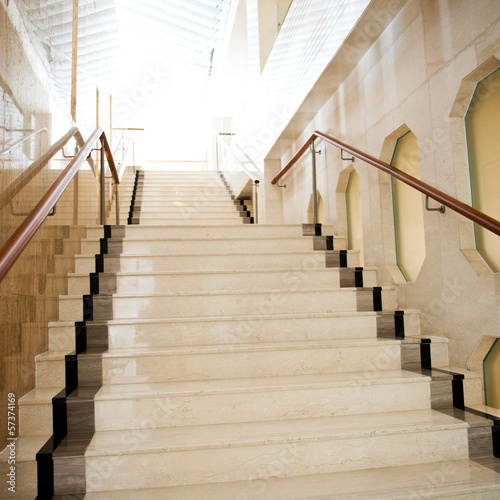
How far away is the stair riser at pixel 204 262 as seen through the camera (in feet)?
11.0

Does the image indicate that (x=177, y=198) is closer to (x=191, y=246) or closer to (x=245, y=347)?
(x=191, y=246)

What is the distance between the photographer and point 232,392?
2.19 metres

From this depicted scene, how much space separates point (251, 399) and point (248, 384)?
88mm

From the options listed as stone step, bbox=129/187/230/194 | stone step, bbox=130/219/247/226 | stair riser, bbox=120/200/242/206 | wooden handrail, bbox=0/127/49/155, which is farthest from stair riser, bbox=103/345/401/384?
stone step, bbox=129/187/230/194

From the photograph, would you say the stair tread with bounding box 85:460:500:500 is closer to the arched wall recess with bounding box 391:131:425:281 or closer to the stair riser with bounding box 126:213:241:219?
the arched wall recess with bounding box 391:131:425:281

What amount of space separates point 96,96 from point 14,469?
13.2 feet

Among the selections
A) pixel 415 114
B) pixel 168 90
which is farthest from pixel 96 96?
pixel 168 90

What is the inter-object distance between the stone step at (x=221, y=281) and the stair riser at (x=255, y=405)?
106cm

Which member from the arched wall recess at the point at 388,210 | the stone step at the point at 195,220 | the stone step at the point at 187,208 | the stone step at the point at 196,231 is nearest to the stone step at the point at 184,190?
the stone step at the point at 187,208

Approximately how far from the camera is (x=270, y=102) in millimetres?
5906

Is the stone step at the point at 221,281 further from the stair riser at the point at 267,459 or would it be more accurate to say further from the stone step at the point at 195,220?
the stone step at the point at 195,220

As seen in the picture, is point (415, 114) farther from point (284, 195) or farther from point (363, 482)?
point (284, 195)

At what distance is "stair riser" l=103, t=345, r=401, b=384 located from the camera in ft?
7.87

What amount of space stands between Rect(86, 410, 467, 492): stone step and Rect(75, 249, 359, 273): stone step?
57.1 inches
